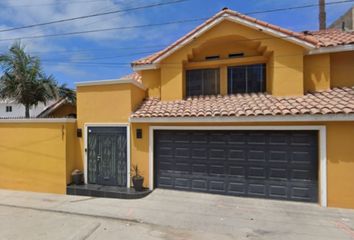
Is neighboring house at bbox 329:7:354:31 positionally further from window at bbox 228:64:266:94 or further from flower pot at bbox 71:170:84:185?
flower pot at bbox 71:170:84:185

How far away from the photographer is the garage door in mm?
8016

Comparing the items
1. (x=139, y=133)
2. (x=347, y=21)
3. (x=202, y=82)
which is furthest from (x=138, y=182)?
(x=347, y=21)

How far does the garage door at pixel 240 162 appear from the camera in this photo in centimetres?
802

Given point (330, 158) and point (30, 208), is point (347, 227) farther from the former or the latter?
point (30, 208)

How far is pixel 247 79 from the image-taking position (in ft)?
33.9

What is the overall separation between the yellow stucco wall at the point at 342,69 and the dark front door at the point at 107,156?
842cm

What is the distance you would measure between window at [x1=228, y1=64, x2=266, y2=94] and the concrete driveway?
4534 mm

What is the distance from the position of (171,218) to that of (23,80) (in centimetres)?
1350

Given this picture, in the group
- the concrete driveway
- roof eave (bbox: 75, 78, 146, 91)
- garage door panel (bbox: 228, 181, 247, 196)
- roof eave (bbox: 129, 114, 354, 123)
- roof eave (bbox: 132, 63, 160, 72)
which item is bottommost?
the concrete driveway

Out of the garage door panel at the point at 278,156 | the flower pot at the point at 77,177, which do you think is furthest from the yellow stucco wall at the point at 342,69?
the flower pot at the point at 77,177

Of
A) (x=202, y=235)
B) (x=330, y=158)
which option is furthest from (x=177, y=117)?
(x=330, y=158)

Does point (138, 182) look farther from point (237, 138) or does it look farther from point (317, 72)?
point (317, 72)

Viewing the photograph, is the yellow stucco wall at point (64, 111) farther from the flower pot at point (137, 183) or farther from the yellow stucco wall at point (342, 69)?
the yellow stucco wall at point (342, 69)

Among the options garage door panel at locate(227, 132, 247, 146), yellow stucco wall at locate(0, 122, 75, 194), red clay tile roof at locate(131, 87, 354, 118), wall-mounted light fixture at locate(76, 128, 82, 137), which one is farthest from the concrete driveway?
red clay tile roof at locate(131, 87, 354, 118)
